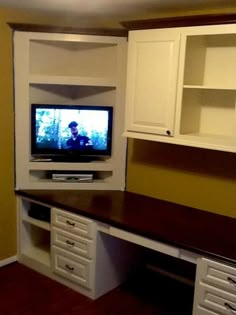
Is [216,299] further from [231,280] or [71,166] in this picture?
[71,166]

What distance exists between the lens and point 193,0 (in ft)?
8.77

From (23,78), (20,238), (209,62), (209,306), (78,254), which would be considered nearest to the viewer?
(209,306)

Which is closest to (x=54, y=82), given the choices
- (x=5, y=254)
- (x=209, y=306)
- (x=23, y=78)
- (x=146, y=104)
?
(x=23, y=78)

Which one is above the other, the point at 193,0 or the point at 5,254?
the point at 193,0

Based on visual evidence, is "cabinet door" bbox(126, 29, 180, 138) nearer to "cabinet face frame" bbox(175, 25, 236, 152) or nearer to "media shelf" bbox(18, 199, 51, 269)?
"cabinet face frame" bbox(175, 25, 236, 152)

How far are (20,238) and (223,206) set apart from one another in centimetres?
184

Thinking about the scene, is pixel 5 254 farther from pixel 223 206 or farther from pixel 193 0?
pixel 193 0

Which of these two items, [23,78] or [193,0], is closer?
[193,0]

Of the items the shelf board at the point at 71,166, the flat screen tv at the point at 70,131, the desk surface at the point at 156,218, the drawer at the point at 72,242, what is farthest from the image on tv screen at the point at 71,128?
the drawer at the point at 72,242

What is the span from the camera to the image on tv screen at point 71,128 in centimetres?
337

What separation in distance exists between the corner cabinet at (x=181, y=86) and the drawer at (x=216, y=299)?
90 cm

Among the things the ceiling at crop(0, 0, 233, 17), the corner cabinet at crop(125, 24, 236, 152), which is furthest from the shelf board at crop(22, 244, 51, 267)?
the ceiling at crop(0, 0, 233, 17)

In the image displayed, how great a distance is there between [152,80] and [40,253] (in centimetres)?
188

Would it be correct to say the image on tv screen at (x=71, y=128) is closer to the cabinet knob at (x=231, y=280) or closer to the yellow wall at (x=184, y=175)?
the yellow wall at (x=184, y=175)
